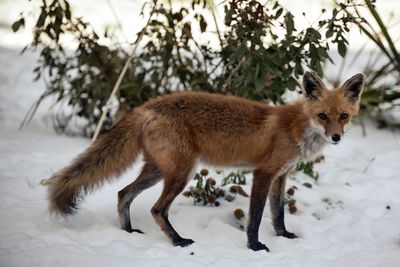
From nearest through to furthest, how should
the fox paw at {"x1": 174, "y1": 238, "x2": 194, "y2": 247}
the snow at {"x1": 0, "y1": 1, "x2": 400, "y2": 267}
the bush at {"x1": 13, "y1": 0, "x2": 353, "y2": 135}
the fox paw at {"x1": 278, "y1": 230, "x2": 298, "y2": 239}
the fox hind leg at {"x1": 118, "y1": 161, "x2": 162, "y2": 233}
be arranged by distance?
the snow at {"x1": 0, "y1": 1, "x2": 400, "y2": 267}
the fox paw at {"x1": 174, "y1": 238, "x2": 194, "y2": 247}
the fox hind leg at {"x1": 118, "y1": 161, "x2": 162, "y2": 233}
the fox paw at {"x1": 278, "y1": 230, "x2": 298, "y2": 239}
the bush at {"x1": 13, "y1": 0, "x2": 353, "y2": 135}

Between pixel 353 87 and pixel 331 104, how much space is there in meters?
0.24

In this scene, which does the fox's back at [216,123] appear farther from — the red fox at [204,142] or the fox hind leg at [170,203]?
the fox hind leg at [170,203]

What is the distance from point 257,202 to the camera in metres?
3.72

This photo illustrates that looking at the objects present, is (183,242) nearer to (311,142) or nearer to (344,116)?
(311,142)

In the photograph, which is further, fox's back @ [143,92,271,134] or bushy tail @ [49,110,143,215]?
fox's back @ [143,92,271,134]

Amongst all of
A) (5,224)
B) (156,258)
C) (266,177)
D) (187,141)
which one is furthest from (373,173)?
(5,224)

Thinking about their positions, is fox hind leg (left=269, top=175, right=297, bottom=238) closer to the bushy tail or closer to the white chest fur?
the white chest fur

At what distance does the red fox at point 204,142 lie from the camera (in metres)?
3.66

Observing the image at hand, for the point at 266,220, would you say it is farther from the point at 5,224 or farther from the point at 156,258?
the point at 5,224

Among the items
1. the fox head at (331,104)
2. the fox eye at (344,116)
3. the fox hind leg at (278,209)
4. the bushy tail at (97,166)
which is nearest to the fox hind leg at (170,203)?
the bushy tail at (97,166)

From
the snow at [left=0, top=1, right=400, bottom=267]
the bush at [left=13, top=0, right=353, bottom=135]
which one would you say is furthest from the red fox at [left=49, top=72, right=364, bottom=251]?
the bush at [left=13, top=0, right=353, bottom=135]

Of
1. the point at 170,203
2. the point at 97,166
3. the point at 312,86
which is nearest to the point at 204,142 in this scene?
the point at 170,203

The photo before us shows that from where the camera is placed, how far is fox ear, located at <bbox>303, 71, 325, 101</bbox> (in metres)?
3.79

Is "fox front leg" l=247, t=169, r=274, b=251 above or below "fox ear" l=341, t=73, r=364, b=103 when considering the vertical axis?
below
